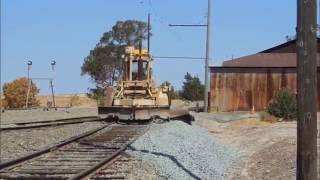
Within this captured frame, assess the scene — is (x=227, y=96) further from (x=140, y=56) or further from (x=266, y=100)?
(x=140, y=56)

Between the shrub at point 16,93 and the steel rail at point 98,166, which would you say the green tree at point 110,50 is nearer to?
the shrub at point 16,93

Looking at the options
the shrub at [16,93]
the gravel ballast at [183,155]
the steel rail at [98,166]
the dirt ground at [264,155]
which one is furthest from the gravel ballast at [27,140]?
the shrub at [16,93]

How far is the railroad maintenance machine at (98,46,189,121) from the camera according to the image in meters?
31.2

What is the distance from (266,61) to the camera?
56.1 metres

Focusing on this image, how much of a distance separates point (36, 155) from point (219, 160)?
4.40 meters

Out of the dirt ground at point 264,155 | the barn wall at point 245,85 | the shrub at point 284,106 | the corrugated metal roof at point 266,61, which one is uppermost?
the corrugated metal roof at point 266,61

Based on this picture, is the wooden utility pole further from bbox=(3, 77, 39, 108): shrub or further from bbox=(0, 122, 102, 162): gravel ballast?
bbox=(3, 77, 39, 108): shrub

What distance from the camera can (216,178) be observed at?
13.4 metres

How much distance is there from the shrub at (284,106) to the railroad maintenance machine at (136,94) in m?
5.51

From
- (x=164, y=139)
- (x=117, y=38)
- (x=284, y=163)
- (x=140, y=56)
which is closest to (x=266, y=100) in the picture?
(x=140, y=56)

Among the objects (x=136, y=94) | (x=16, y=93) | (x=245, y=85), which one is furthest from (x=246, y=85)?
(x=16, y=93)

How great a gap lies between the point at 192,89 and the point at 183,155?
252 ft

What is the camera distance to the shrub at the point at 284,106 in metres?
36.6

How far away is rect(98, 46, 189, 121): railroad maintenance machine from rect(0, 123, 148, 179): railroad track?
9710 mm
